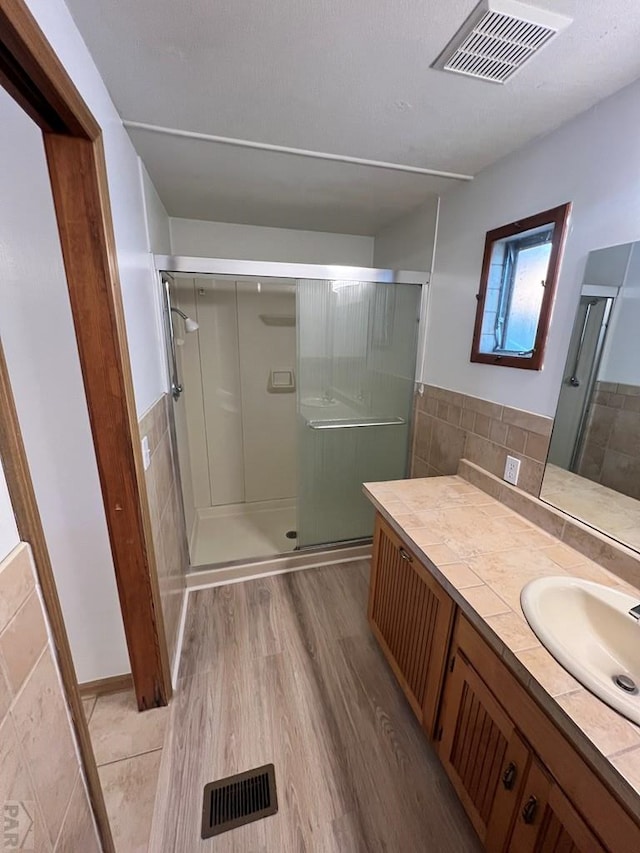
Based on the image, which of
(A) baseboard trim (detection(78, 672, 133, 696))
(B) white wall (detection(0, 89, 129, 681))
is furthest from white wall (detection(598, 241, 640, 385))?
(A) baseboard trim (detection(78, 672, 133, 696))

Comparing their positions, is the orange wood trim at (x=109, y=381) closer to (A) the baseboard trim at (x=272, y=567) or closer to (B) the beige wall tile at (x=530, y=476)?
(A) the baseboard trim at (x=272, y=567)

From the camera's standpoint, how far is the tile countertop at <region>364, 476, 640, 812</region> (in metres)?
0.65

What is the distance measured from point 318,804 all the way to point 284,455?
2.26 meters

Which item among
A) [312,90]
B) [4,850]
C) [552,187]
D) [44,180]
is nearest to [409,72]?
[312,90]

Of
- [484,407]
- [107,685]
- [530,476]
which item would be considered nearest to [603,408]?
[530,476]

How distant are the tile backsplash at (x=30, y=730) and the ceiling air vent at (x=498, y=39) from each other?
4.91ft

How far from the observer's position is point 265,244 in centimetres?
250

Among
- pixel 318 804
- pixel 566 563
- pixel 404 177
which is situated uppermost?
pixel 404 177

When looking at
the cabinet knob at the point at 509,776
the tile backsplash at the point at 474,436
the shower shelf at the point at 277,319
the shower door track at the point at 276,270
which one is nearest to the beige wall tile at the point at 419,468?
the tile backsplash at the point at 474,436

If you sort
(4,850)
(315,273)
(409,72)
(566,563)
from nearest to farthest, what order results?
(4,850) < (409,72) < (566,563) < (315,273)

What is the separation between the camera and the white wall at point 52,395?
3.32 ft

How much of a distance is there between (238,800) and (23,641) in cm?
Answer: 112

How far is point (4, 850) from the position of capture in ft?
1.54

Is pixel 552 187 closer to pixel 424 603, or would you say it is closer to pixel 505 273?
pixel 505 273
